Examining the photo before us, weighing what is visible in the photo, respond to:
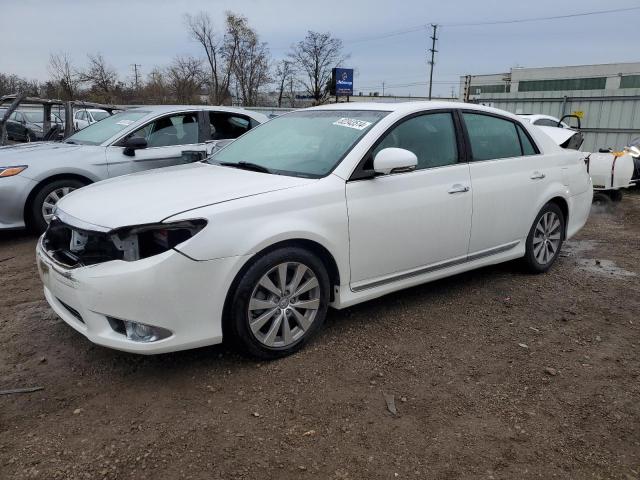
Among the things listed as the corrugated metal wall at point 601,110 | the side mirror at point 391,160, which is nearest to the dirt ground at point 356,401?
the side mirror at point 391,160

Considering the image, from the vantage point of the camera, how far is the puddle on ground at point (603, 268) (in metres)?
5.20

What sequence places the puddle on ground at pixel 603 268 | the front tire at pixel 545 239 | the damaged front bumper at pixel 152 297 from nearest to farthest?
the damaged front bumper at pixel 152 297 → the front tire at pixel 545 239 → the puddle on ground at pixel 603 268

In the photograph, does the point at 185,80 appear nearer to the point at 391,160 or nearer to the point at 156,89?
the point at 156,89

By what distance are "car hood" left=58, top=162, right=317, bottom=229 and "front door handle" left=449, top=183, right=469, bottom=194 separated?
123 centimetres

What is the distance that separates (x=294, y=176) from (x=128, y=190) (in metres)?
1.07

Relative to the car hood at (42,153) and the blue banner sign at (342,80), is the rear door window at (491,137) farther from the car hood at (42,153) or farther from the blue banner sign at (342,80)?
the blue banner sign at (342,80)

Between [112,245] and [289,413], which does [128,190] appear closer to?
[112,245]

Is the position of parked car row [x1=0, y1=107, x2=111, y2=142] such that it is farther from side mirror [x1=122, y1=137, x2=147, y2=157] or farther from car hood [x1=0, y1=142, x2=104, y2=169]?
side mirror [x1=122, y1=137, x2=147, y2=157]

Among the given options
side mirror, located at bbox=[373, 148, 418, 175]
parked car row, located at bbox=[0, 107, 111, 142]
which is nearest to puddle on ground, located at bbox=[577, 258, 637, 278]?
side mirror, located at bbox=[373, 148, 418, 175]

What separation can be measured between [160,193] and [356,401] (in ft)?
5.52

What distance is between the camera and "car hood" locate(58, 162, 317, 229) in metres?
2.95

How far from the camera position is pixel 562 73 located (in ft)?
169

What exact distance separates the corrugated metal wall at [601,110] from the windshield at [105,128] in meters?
12.1

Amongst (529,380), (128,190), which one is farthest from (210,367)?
(529,380)
